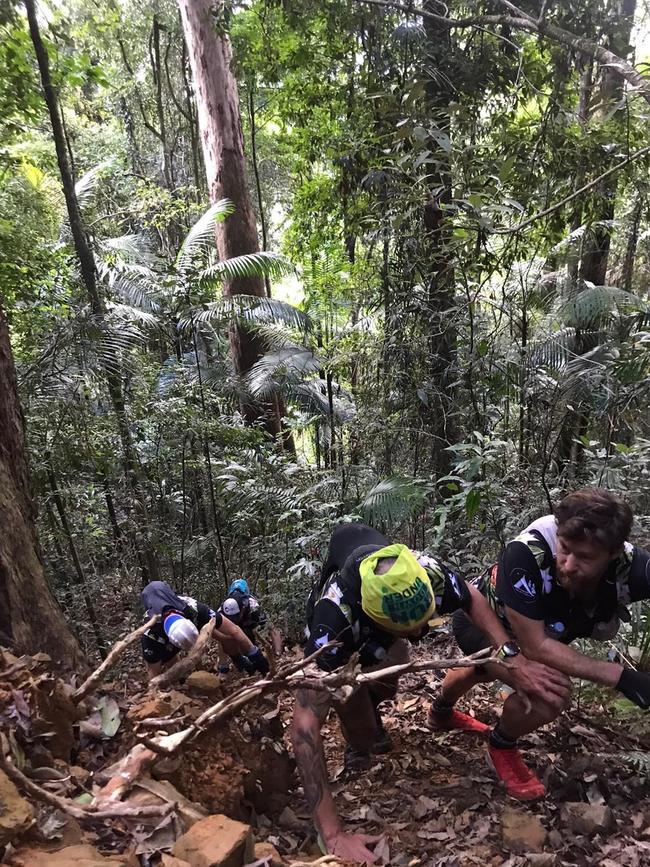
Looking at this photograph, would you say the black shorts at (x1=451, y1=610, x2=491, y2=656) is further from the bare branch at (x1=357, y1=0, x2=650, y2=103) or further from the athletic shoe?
the bare branch at (x1=357, y1=0, x2=650, y2=103)

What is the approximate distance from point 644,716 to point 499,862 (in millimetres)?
1310

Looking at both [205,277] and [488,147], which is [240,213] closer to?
[205,277]

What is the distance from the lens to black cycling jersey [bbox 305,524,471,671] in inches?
112

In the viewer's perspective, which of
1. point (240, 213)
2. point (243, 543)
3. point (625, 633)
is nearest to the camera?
point (625, 633)

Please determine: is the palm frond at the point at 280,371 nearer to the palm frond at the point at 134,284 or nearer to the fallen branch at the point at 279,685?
the palm frond at the point at 134,284

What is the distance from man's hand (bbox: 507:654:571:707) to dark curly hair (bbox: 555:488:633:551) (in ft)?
2.23

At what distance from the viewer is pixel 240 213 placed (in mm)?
9391

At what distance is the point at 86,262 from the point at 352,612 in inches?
170

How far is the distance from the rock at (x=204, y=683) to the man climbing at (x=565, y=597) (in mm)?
1511

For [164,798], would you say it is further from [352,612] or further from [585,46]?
[585,46]

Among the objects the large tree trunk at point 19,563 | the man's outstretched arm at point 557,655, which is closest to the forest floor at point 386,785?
the large tree trunk at point 19,563

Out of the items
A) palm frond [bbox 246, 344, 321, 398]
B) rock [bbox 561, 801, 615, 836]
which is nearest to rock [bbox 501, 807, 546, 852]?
rock [bbox 561, 801, 615, 836]

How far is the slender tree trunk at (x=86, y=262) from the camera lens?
4922 mm

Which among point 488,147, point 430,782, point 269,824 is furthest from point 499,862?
point 488,147
